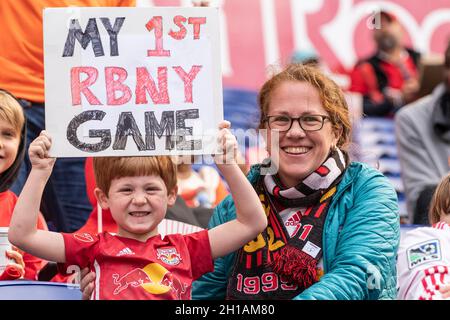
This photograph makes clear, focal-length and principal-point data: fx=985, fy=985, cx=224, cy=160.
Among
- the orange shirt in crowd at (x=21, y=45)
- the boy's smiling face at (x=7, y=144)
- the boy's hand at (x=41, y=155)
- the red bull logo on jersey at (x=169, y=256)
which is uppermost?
the orange shirt in crowd at (x=21, y=45)

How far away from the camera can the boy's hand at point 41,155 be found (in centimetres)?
317

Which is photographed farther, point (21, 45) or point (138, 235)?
point (21, 45)

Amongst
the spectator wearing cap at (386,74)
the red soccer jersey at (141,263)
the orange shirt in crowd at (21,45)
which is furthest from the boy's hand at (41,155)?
the spectator wearing cap at (386,74)

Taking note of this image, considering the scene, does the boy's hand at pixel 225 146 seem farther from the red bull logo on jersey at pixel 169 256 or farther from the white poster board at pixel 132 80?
the red bull logo on jersey at pixel 169 256

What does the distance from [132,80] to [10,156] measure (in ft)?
2.51

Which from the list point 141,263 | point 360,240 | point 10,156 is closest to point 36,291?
point 141,263

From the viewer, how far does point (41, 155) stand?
3.18 metres

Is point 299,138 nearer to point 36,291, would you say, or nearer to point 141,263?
point 141,263

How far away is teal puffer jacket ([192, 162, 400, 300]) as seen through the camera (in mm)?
3195

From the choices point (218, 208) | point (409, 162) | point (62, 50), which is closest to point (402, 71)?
point (409, 162)

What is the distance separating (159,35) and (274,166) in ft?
2.16

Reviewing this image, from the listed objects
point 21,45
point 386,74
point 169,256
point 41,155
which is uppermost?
point 386,74

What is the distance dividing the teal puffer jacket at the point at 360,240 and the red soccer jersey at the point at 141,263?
320 mm
